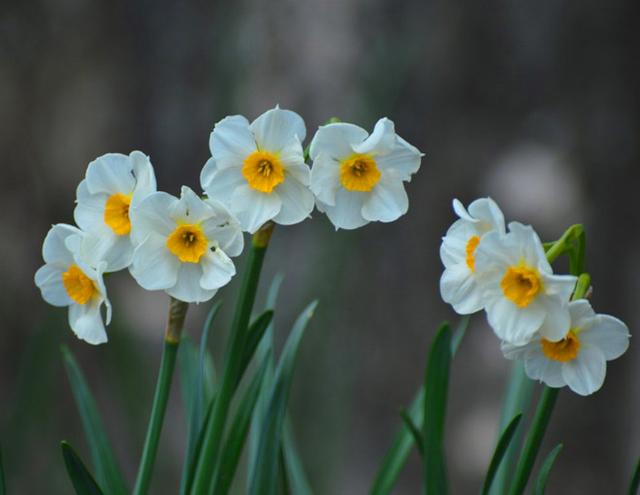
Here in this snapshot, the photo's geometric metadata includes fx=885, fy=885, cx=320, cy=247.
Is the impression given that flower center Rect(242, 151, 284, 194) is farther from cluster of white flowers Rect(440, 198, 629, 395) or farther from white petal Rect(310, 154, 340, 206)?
cluster of white flowers Rect(440, 198, 629, 395)

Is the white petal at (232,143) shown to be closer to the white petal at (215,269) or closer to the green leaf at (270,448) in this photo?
the white petal at (215,269)

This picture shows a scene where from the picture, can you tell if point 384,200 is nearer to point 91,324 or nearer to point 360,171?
point 360,171

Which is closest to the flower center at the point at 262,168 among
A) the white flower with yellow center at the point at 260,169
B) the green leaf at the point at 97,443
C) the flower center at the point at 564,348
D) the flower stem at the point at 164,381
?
the white flower with yellow center at the point at 260,169

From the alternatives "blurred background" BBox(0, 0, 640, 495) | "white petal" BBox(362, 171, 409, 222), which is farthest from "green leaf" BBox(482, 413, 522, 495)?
"blurred background" BBox(0, 0, 640, 495)

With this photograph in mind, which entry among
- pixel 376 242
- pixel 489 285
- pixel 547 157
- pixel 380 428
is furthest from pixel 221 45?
pixel 489 285

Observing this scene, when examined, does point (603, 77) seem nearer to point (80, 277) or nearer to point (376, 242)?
point (376, 242)

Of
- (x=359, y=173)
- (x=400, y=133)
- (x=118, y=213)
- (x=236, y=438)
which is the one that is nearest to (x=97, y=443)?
(x=236, y=438)

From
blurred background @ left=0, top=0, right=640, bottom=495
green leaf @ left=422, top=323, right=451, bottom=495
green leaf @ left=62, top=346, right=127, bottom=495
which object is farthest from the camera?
blurred background @ left=0, top=0, right=640, bottom=495

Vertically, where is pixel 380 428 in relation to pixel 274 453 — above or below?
above
